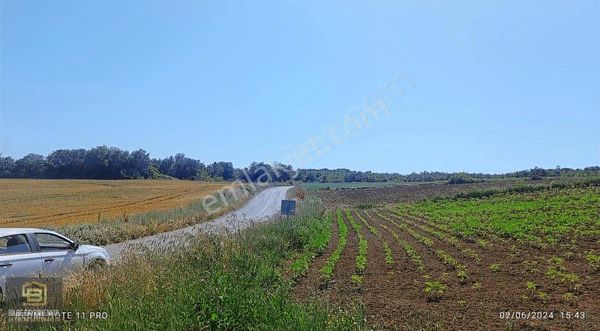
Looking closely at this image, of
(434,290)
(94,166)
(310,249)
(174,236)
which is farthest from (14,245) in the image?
(94,166)

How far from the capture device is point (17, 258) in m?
9.05

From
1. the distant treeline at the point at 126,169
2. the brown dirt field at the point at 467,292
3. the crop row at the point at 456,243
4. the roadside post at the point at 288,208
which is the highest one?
the distant treeline at the point at 126,169

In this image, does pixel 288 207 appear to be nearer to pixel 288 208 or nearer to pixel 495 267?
pixel 288 208

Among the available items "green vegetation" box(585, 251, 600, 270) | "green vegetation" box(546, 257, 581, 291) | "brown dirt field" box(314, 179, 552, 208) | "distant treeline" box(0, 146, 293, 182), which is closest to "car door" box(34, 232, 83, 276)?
"green vegetation" box(546, 257, 581, 291)

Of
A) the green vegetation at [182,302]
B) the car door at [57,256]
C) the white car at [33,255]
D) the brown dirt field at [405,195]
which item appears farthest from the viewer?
the brown dirt field at [405,195]

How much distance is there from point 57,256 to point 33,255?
2.24 feet

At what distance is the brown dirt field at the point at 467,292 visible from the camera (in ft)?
24.0

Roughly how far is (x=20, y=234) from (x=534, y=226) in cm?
2050

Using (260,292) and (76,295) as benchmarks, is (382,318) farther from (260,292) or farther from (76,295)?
(76,295)

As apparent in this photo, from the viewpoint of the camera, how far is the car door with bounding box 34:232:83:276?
31.9ft

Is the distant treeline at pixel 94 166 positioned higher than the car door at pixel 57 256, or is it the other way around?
the distant treeline at pixel 94 166

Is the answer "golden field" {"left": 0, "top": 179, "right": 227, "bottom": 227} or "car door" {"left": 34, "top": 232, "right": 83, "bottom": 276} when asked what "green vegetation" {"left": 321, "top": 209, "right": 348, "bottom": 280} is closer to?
"car door" {"left": 34, "top": 232, "right": 83, "bottom": 276}

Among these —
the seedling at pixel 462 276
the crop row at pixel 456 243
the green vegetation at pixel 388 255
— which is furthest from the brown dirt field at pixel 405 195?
the seedling at pixel 462 276

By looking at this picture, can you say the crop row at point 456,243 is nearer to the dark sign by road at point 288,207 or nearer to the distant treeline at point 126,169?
the dark sign by road at point 288,207
